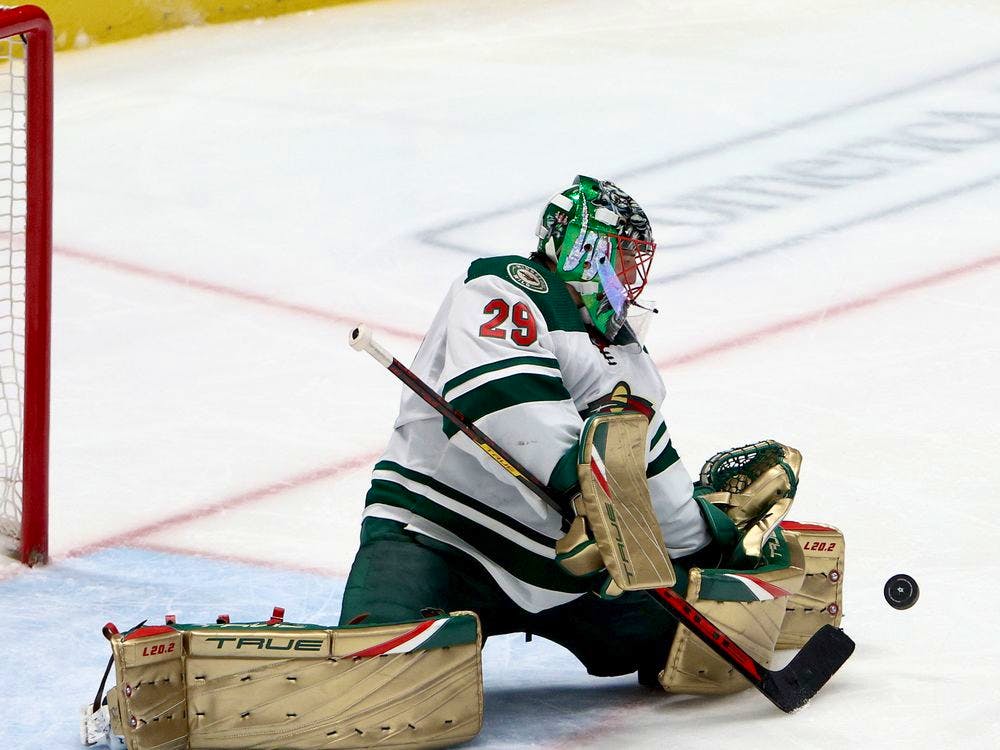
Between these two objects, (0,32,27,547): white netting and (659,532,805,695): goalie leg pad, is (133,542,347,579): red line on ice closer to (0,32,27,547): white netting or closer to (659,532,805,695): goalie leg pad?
(0,32,27,547): white netting

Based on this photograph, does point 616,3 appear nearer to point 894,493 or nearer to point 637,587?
point 894,493

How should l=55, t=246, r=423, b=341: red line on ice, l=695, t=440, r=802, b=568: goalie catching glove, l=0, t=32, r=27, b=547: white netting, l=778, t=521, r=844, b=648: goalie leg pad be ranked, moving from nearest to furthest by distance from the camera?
l=695, t=440, r=802, b=568: goalie catching glove, l=778, t=521, r=844, b=648: goalie leg pad, l=0, t=32, r=27, b=547: white netting, l=55, t=246, r=423, b=341: red line on ice

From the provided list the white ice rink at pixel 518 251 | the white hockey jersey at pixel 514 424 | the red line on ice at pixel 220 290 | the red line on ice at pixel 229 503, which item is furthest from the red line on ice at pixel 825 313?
the white hockey jersey at pixel 514 424

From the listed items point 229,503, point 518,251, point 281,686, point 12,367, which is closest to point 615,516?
point 281,686

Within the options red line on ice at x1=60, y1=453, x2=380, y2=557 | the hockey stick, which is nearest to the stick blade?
the hockey stick

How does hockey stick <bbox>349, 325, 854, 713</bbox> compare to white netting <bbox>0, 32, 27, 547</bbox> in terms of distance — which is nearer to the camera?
hockey stick <bbox>349, 325, 854, 713</bbox>

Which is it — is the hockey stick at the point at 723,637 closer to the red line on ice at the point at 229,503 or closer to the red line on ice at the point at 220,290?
the red line on ice at the point at 229,503

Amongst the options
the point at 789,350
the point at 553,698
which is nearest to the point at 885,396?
the point at 789,350

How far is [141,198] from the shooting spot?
613 cm

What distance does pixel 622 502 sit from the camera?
2.65 metres

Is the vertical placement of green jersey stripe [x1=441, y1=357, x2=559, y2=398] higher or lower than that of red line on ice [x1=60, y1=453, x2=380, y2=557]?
higher

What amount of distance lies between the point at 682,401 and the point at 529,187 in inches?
71.7

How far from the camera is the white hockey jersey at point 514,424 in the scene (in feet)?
8.76

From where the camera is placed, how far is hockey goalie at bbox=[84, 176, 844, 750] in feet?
8.48
